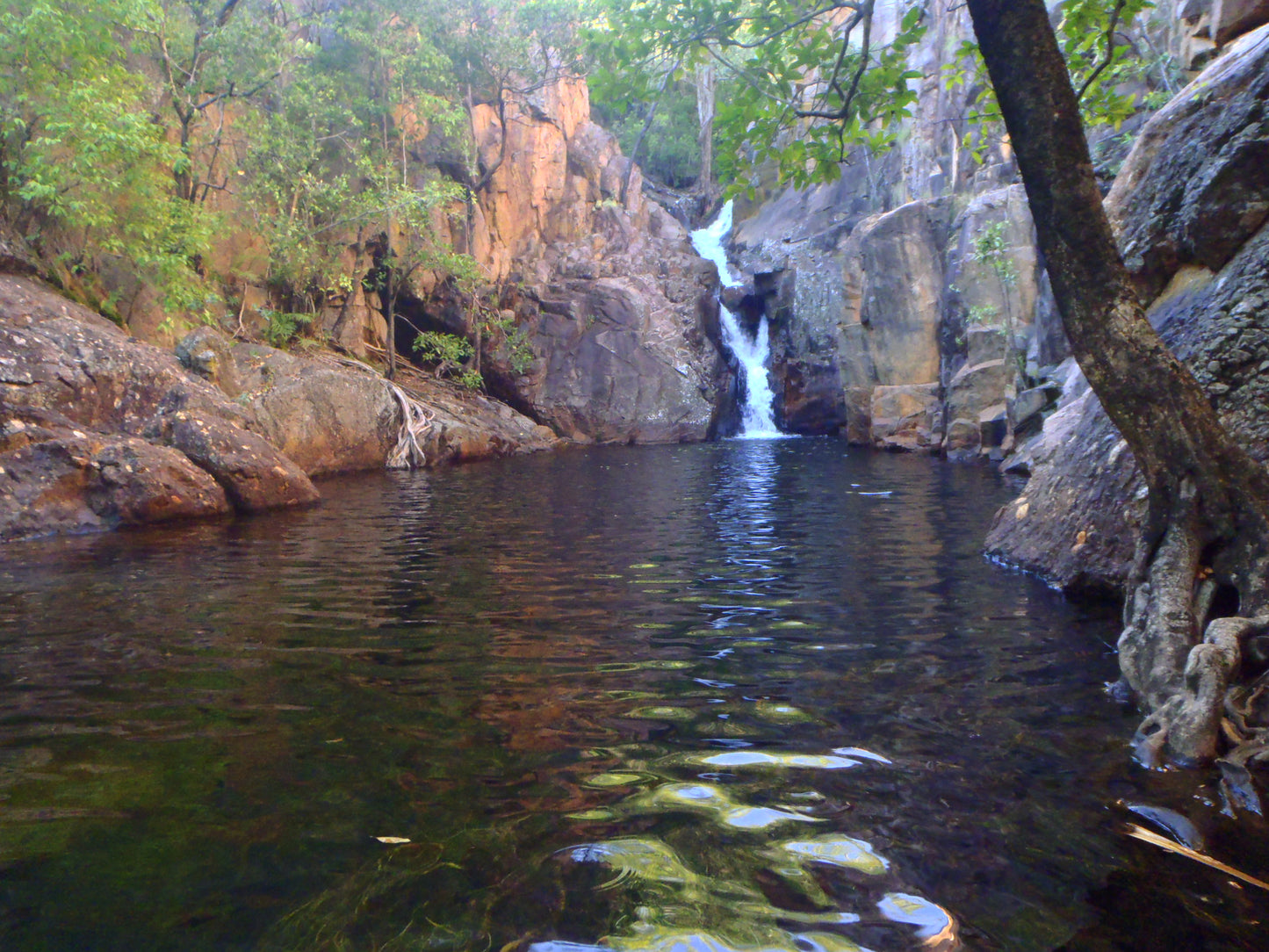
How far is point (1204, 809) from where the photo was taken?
9.64ft

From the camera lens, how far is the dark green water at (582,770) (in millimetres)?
2383

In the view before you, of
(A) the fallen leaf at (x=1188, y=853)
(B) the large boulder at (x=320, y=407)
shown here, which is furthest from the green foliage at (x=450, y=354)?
(A) the fallen leaf at (x=1188, y=853)

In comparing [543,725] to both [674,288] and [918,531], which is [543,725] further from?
[674,288]

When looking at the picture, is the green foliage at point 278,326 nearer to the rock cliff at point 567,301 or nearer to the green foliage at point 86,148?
the green foliage at point 86,148

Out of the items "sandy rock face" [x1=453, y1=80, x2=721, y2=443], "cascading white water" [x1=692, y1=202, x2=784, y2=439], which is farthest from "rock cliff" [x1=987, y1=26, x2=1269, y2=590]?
"cascading white water" [x1=692, y1=202, x2=784, y2=439]

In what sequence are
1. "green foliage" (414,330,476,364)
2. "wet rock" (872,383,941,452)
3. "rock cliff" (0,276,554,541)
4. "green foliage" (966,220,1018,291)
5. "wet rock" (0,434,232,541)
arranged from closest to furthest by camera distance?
"wet rock" (0,434,232,541) → "rock cliff" (0,276,554,541) → "green foliage" (966,220,1018,291) → "wet rock" (872,383,941,452) → "green foliage" (414,330,476,364)

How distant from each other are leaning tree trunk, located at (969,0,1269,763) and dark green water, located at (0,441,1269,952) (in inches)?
22.5

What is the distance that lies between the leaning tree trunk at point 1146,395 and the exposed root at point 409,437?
716 inches

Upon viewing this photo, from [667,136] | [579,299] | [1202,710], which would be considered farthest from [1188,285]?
[667,136]

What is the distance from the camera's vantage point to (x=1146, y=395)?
3748mm

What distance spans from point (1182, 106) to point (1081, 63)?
164cm

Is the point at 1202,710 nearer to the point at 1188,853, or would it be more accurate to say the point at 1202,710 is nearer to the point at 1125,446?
the point at 1188,853

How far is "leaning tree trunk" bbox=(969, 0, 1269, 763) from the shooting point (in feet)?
11.9

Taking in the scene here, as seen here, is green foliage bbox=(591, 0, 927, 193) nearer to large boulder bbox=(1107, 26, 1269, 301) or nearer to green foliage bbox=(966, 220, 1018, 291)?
large boulder bbox=(1107, 26, 1269, 301)
